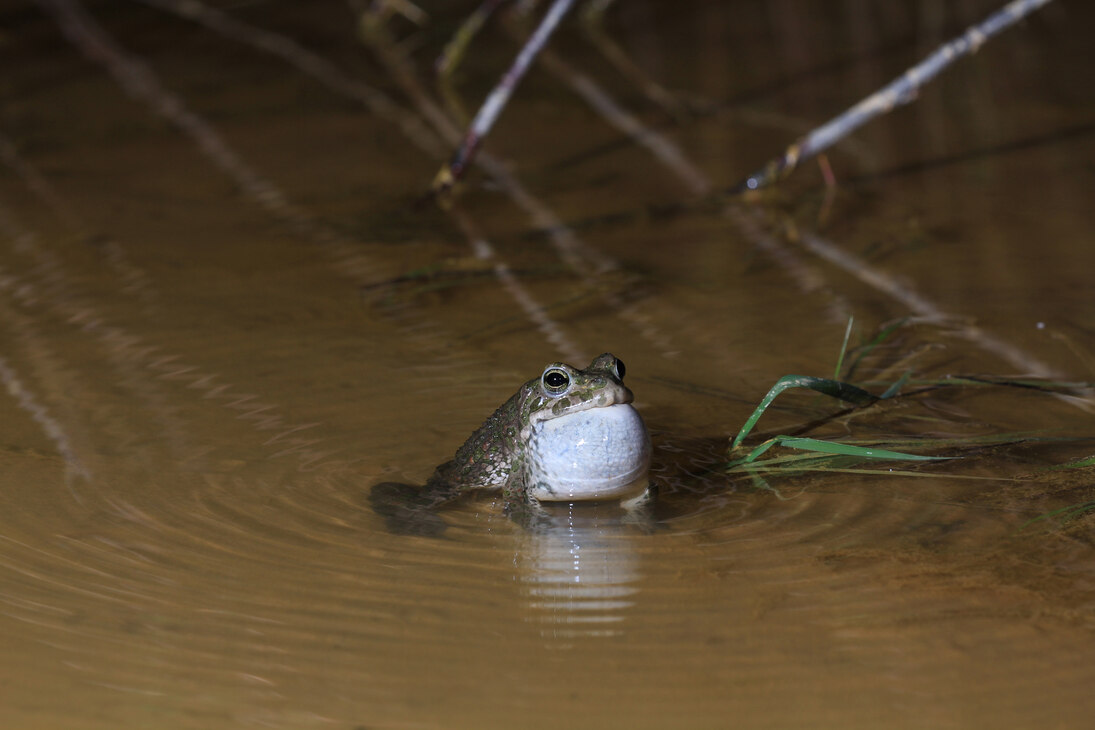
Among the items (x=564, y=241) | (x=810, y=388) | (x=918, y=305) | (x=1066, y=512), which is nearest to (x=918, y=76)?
(x=918, y=305)

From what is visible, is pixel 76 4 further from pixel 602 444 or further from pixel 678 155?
pixel 602 444

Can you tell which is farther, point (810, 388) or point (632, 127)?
point (632, 127)

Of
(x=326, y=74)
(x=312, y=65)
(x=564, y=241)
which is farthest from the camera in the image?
(x=312, y=65)

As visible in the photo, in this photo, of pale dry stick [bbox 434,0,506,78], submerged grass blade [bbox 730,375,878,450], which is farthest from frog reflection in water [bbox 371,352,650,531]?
pale dry stick [bbox 434,0,506,78]

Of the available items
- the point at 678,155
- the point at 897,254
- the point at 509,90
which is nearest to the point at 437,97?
the point at 678,155

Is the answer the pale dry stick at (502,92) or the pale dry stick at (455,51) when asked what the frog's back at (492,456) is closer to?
the pale dry stick at (502,92)

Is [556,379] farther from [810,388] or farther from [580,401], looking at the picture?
[810,388]
